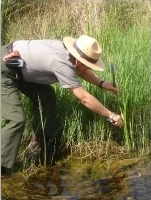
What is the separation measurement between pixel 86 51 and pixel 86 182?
1092 millimetres

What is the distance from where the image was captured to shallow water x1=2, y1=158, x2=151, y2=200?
3439mm

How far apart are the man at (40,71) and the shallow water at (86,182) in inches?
10.6

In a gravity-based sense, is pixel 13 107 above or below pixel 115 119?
above

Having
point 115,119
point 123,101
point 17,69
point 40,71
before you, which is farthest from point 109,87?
point 17,69

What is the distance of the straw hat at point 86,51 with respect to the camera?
3.58 m

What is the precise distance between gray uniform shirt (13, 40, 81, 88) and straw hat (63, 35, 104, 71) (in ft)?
0.20

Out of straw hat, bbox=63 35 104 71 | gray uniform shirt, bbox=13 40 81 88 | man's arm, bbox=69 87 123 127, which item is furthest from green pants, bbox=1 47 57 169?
straw hat, bbox=63 35 104 71

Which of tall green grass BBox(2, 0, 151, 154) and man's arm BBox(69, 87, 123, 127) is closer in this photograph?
man's arm BBox(69, 87, 123, 127)

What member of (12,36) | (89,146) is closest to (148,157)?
(89,146)

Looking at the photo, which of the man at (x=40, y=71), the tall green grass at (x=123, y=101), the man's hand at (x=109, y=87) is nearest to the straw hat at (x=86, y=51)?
the man at (x=40, y=71)

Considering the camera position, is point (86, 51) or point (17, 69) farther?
point (17, 69)

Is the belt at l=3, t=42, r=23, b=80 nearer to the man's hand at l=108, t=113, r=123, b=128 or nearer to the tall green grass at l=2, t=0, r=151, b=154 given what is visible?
the tall green grass at l=2, t=0, r=151, b=154

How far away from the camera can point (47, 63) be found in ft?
11.8

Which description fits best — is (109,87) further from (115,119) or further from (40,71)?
(40,71)
